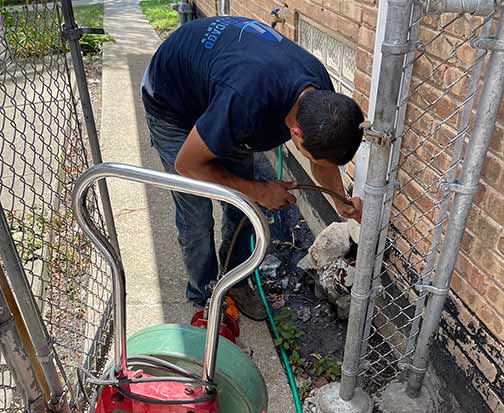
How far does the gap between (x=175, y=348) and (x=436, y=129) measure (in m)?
1.32

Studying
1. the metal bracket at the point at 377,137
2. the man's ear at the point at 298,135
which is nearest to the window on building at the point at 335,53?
the man's ear at the point at 298,135

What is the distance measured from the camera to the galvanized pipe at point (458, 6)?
1474 millimetres

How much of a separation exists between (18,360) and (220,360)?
0.73 m

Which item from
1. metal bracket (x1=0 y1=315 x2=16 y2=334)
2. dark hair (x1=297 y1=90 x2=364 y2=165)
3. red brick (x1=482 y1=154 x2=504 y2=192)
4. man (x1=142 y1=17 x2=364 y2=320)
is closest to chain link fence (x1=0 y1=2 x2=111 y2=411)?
man (x1=142 y1=17 x2=364 y2=320)

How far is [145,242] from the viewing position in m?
3.88

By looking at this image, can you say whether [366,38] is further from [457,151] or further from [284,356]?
[284,356]

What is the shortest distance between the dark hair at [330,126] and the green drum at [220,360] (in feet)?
2.76

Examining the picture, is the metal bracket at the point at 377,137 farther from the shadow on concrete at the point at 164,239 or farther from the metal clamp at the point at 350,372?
the shadow on concrete at the point at 164,239

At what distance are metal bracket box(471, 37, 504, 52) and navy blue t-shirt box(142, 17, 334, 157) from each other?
725 millimetres

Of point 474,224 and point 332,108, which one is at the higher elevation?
point 332,108

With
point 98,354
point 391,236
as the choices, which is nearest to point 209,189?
point 391,236

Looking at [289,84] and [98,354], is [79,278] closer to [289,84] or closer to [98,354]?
[98,354]

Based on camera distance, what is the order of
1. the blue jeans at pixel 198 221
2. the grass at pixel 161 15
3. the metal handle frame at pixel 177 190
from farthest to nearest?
1. the grass at pixel 161 15
2. the blue jeans at pixel 198 221
3. the metal handle frame at pixel 177 190

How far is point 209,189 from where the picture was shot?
133cm
